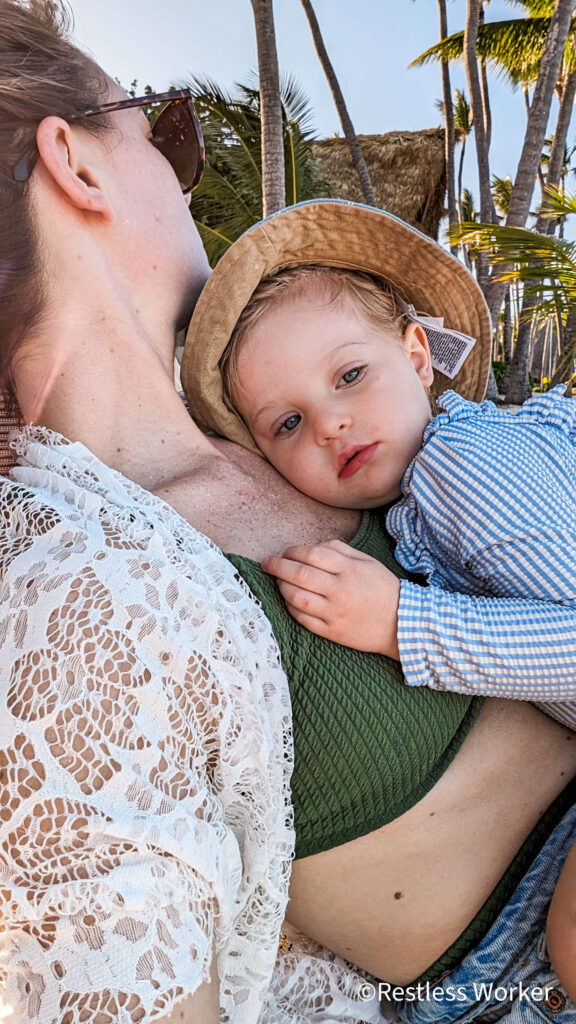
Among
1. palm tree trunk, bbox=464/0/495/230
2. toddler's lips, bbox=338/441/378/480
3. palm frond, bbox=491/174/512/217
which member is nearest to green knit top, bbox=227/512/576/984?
toddler's lips, bbox=338/441/378/480

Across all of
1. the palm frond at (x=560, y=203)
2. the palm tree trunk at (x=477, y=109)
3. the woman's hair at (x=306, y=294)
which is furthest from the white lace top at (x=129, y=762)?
the palm tree trunk at (x=477, y=109)

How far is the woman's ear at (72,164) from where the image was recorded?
58.9 inches

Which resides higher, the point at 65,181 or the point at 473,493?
the point at 65,181

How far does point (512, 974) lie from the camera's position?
4.31 feet

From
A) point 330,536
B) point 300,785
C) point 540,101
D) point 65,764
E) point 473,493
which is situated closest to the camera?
point 65,764

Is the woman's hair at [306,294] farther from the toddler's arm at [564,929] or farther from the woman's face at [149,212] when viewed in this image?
the toddler's arm at [564,929]

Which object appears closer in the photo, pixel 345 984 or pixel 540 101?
pixel 345 984

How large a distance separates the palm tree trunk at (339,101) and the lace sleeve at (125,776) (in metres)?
11.1

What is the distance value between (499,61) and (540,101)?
12.9 m

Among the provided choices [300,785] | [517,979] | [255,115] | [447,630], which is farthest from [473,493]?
[255,115]

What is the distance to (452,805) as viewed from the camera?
1335 mm

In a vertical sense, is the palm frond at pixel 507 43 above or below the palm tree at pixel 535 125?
above

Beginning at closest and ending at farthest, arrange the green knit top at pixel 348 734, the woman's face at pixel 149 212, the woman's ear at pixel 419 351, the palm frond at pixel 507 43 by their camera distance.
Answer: the green knit top at pixel 348 734 < the woman's face at pixel 149 212 < the woman's ear at pixel 419 351 < the palm frond at pixel 507 43

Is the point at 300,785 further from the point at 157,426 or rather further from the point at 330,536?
the point at 157,426
